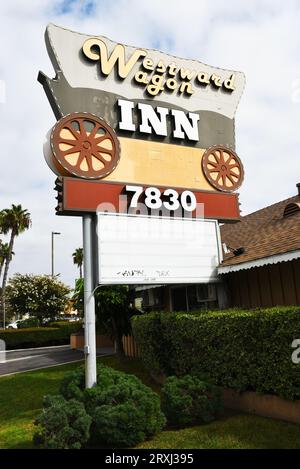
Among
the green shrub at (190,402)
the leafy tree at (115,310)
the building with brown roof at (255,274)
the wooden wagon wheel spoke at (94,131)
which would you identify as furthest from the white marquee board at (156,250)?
the leafy tree at (115,310)

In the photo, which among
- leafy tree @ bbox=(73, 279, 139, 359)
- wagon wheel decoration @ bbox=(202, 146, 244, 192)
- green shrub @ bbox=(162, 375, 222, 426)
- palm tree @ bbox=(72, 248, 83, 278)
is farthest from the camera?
palm tree @ bbox=(72, 248, 83, 278)

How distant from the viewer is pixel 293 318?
28.9 feet

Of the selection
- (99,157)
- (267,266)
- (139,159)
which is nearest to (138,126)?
(139,159)

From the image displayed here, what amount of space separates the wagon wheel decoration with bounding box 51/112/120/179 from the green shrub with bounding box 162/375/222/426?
6.20 metres

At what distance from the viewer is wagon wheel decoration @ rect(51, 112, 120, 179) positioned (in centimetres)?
1187

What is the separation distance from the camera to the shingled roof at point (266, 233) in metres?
11.9

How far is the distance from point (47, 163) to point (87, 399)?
6.50m

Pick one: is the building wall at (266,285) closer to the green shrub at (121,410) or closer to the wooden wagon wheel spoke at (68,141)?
the green shrub at (121,410)

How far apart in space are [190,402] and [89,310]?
3.48 m

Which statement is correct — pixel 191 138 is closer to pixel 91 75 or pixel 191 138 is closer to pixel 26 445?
pixel 91 75

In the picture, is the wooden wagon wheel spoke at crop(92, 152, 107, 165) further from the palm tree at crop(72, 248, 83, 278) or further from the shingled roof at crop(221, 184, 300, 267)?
the palm tree at crop(72, 248, 83, 278)

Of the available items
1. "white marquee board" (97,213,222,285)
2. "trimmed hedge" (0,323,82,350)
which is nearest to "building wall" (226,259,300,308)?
"white marquee board" (97,213,222,285)

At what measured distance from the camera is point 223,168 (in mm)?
14547

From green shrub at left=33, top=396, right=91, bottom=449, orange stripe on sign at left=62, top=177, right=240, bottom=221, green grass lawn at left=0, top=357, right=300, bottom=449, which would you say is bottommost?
green grass lawn at left=0, top=357, right=300, bottom=449
